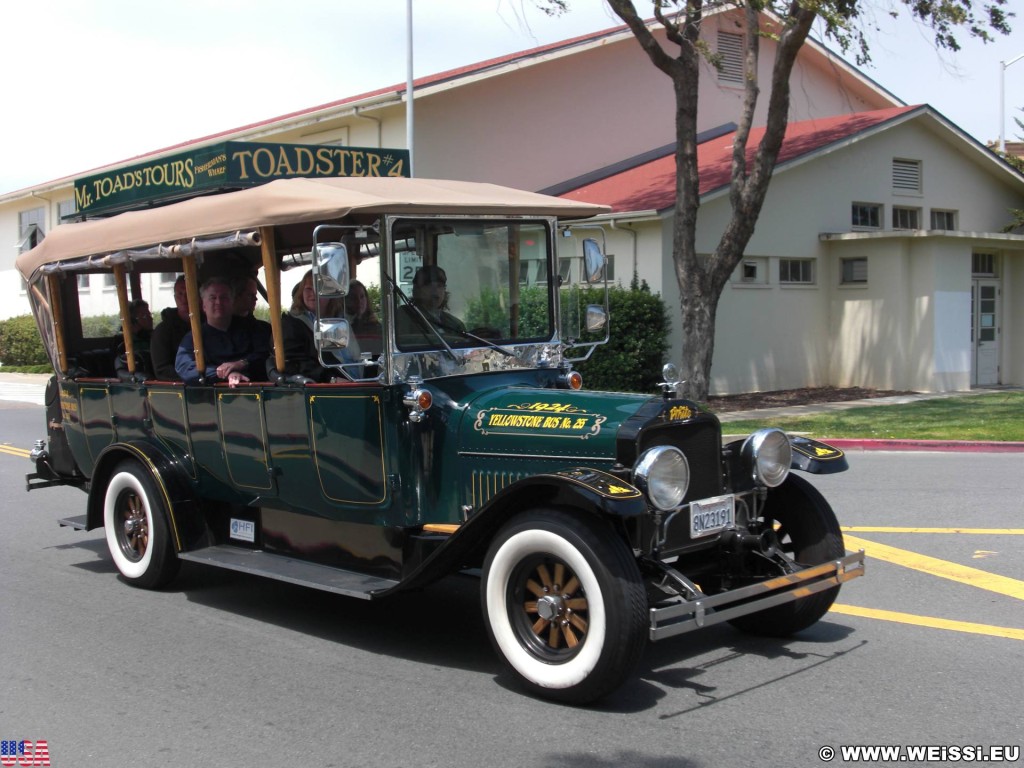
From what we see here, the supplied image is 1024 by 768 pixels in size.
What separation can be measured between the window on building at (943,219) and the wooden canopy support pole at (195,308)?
20.1 meters

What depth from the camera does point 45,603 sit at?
6727 mm

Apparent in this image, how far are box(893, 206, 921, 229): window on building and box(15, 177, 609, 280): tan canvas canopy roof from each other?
59.5ft

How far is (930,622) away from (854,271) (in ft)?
55.7

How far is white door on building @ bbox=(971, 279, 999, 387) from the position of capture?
872 inches

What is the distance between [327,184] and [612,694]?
10.2 ft

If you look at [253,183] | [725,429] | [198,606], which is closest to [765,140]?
[725,429]

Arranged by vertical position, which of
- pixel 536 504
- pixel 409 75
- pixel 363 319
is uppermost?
pixel 409 75

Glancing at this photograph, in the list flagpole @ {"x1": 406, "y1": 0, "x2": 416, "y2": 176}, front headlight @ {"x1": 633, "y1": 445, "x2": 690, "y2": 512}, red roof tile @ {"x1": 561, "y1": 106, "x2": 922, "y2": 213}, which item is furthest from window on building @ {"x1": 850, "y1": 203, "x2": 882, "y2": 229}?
front headlight @ {"x1": 633, "y1": 445, "x2": 690, "y2": 512}

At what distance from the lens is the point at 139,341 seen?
7750 millimetres

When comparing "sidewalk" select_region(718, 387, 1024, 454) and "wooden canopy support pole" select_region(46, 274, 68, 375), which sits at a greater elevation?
"wooden canopy support pole" select_region(46, 274, 68, 375)

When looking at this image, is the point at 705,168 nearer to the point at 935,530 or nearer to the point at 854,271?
the point at 854,271

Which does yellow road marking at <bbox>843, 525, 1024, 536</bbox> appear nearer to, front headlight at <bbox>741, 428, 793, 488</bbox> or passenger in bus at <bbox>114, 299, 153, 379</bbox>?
front headlight at <bbox>741, 428, 793, 488</bbox>

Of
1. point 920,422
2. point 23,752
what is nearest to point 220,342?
point 23,752

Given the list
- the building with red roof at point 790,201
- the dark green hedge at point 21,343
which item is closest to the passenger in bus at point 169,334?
the building with red roof at point 790,201
